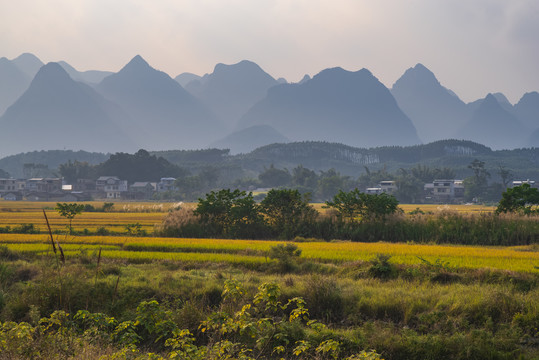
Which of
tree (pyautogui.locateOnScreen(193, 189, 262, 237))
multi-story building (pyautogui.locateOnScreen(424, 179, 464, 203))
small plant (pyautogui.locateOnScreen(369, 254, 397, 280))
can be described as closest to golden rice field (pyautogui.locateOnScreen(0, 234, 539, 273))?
small plant (pyautogui.locateOnScreen(369, 254, 397, 280))

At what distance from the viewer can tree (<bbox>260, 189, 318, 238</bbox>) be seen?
2781 centimetres

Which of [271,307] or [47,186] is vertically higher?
[47,186]

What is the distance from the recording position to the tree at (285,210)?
91.2 ft

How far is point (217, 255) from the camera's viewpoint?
18.0 metres

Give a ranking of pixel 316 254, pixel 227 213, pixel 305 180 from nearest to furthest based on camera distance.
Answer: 1. pixel 316 254
2. pixel 227 213
3. pixel 305 180

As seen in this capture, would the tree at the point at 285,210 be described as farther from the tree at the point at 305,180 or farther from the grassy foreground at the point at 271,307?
the tree at the point at 305,180

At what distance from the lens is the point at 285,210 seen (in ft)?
92.3

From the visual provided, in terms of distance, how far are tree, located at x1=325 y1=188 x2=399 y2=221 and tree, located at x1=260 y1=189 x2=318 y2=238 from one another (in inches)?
61.3

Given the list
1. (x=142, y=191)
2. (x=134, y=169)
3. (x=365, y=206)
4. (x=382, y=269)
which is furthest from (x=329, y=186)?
(x=382, y=269)

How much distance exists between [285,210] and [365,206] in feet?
15.2

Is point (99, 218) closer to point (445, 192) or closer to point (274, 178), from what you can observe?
point (445, 192)

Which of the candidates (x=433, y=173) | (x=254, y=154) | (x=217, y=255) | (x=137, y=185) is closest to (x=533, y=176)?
(x=433, y=173)

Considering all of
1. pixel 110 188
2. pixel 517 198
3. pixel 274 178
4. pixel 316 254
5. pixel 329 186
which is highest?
pixel 274 178

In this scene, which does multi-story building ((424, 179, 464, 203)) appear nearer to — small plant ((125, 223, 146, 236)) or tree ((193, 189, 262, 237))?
tree ((193, 189, 262, 237))
